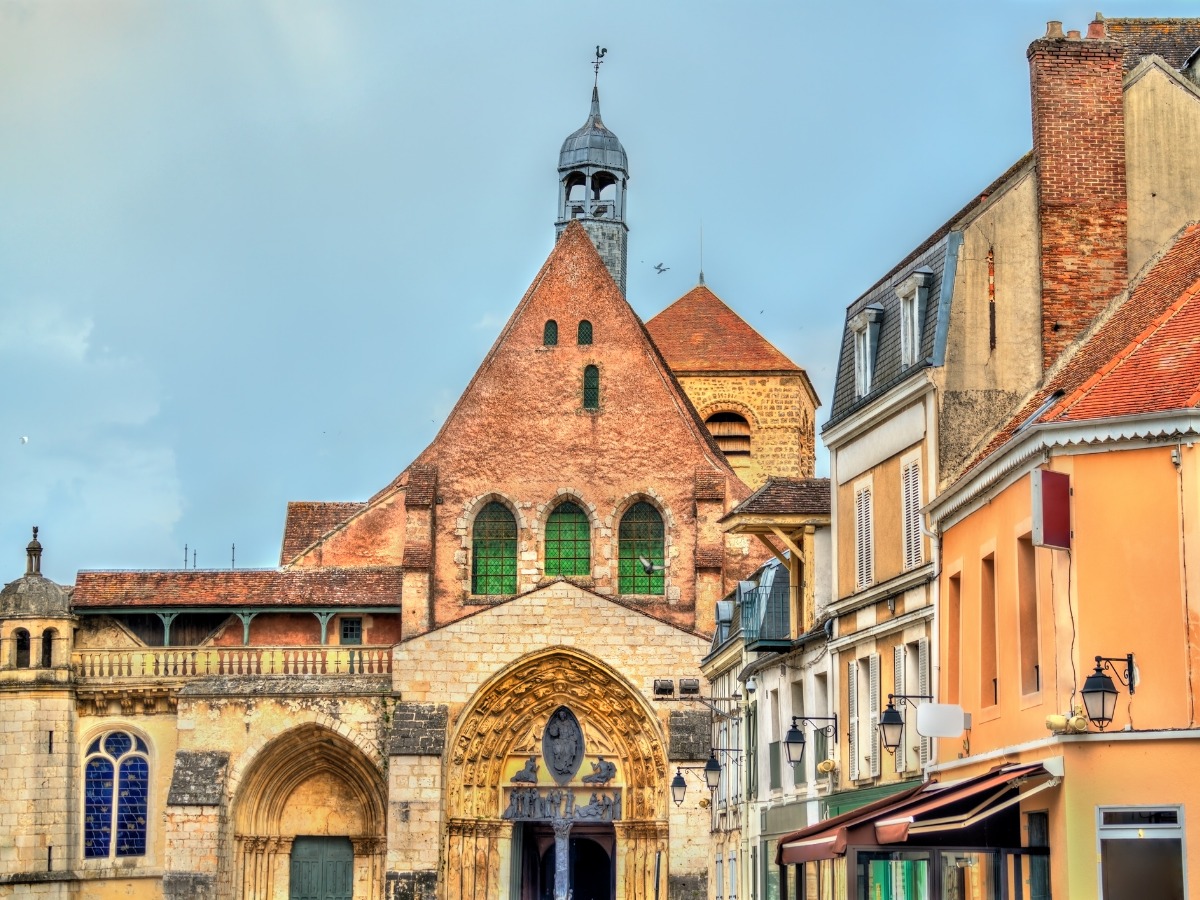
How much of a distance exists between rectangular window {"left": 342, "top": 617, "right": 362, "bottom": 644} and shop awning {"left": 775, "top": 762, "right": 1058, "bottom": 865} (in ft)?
95.0

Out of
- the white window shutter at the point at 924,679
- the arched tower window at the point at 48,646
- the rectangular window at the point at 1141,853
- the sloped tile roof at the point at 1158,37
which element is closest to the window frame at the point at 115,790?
the arched tower window at the point at 48,646

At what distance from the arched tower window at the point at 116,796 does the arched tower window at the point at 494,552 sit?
742cm

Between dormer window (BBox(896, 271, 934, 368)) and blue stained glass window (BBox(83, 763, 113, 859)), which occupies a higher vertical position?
dormer window (BBox(896, 271, 934, 368))

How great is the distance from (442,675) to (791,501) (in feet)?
55.9


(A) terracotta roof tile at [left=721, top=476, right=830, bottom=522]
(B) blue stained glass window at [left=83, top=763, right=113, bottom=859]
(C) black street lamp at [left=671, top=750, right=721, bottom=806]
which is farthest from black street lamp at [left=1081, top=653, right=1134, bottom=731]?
(B) blue stained glass window at [left=83, top=763, right=113, bottom=859]

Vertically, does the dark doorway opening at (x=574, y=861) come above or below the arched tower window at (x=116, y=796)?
below

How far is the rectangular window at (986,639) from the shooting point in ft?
63.7

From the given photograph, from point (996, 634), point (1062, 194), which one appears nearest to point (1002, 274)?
point (1062, 194)

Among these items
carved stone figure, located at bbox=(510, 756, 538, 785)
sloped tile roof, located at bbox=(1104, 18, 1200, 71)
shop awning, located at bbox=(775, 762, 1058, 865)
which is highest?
sloped tile roof, located at bbox=(1104, 18, 1200, 71)

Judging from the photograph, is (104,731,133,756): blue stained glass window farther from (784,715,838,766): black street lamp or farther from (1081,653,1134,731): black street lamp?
(1081,653,1134,731): black street lamp

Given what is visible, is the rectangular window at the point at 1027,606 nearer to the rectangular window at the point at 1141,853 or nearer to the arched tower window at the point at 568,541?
the rectangular window at the point at 1141,853

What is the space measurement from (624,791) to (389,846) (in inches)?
200

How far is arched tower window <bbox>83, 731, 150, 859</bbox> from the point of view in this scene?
146 feet

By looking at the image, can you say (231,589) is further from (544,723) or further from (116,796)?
(544,723)
